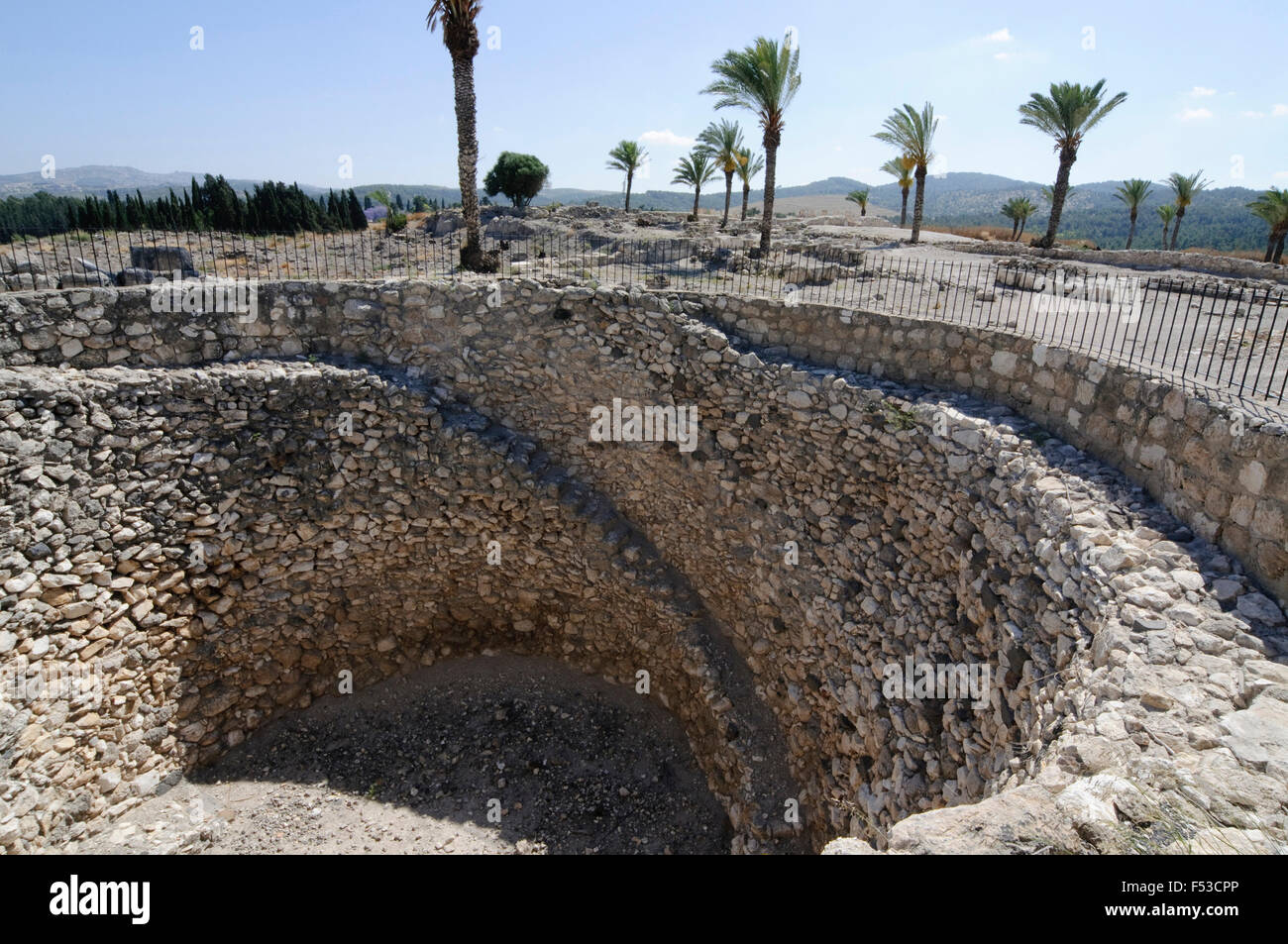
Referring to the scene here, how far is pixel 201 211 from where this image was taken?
983 inches

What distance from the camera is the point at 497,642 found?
1162 centimetres

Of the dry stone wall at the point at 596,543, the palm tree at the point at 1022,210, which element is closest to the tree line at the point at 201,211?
the dry stone wall at the point at 596,543

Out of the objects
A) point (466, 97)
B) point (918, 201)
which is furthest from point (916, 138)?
point (466, 97)

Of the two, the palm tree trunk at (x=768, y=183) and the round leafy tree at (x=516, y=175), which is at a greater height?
the round leafy tree at (x=516, y=175)

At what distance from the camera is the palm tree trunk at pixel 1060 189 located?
2062 cm

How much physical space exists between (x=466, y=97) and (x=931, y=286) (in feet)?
30.9

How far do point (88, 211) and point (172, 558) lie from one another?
1644 centimetres

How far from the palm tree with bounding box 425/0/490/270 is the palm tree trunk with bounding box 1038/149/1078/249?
16941mm

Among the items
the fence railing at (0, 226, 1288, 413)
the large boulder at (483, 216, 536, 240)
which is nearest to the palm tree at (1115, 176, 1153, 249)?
the fence railing at (0, 226, 1288, 413)

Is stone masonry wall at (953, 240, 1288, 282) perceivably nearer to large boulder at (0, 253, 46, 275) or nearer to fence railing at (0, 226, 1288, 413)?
fence railing at (0, 226, 1288, 413)

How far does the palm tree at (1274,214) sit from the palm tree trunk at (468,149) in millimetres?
25566
